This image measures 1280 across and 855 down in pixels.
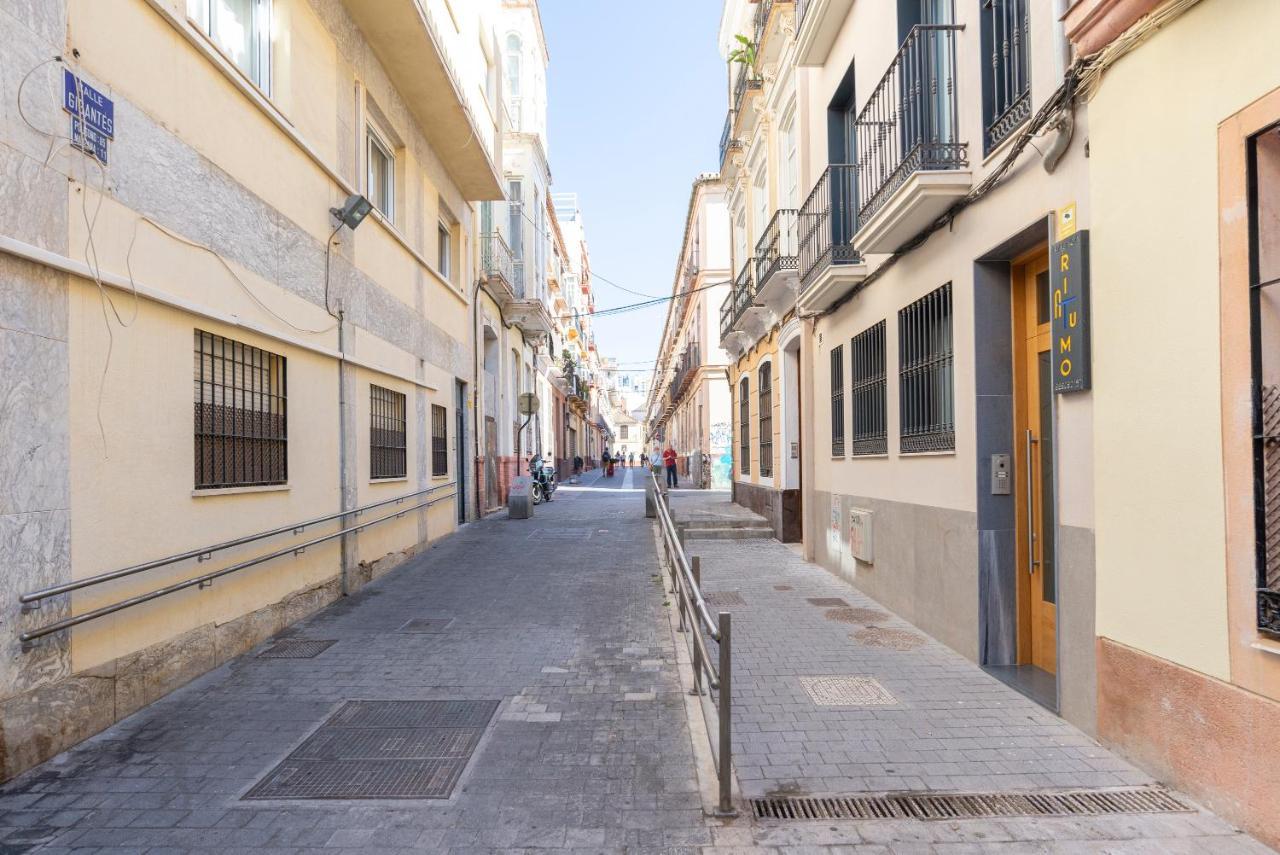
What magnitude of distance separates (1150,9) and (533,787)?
4.83 meters

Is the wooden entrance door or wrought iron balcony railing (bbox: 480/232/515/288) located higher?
wrought iron balcony railing (bbox: 480/232/515/288)

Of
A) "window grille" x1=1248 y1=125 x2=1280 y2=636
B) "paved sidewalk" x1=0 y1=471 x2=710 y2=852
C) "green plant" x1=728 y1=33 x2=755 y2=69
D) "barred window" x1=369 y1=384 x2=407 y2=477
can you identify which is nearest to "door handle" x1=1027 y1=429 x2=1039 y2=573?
"window grille" x1=1248 y1=125 x2=1280 y2=636

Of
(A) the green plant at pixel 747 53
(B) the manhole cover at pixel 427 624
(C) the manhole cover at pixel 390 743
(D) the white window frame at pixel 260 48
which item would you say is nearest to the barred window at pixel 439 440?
(B) the manhole cover at pixel 427 624

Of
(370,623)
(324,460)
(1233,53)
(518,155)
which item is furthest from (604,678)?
(518,155)

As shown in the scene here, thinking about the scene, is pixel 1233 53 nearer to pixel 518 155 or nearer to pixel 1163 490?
pixel 1163 490

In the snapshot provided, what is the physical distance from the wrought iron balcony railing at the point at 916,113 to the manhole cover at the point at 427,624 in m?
5.57

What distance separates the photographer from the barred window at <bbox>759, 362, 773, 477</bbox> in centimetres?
1390

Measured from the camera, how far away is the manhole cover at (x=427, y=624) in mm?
6918

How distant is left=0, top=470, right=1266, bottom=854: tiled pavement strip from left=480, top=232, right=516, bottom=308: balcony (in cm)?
1002

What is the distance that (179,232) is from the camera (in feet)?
17.5

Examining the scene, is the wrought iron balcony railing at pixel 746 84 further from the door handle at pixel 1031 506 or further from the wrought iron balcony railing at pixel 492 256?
the door handle at pixel 1031 506

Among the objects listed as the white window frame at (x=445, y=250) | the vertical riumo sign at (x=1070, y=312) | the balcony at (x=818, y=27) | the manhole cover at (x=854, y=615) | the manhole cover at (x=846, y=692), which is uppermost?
the balcony at (x=818, y=27)

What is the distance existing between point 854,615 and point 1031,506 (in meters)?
2.37

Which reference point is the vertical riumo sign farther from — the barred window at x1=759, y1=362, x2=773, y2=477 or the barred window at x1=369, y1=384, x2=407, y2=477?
the barred window at x1=759, y1=362, x2=773, y2=477
